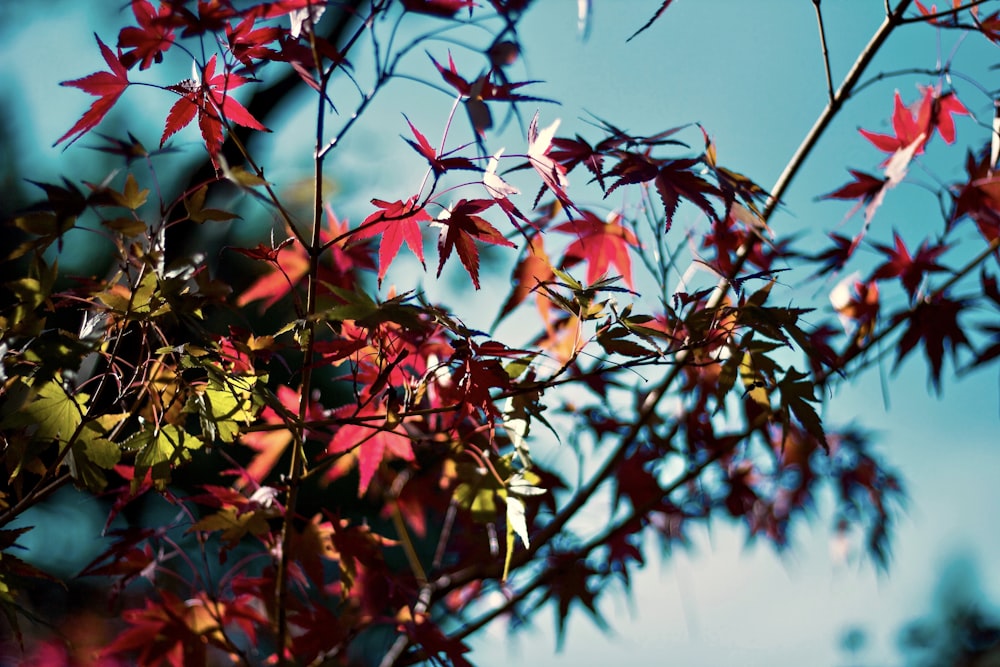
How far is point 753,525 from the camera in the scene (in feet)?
5.55

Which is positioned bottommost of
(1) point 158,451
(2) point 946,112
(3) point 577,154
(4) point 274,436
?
(1) point 158,451

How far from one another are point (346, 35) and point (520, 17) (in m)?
1.28

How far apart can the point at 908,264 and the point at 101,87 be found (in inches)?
35.9

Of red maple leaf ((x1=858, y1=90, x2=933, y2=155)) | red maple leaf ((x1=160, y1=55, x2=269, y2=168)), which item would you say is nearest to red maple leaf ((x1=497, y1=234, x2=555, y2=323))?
red maple leaf ((x1=160, y1=55, x2=269, y2=168))

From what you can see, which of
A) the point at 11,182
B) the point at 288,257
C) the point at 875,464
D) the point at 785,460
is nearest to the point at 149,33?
the point at 288,257

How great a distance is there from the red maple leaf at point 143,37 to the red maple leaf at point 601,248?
0.46 m

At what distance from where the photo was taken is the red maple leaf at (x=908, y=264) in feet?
3.17

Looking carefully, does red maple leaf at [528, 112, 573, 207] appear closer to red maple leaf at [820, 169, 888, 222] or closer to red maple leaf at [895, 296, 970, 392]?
red maple leaf at [820, 169, 888, 222]

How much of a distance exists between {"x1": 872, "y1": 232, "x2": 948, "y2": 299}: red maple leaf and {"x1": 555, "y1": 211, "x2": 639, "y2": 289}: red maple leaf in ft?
1.09

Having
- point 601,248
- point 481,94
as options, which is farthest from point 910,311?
point 481,94

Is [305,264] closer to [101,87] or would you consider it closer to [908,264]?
[101,87]

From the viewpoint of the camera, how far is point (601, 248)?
36.2 inches

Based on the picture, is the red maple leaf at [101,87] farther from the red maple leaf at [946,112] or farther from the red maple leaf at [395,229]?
the red maple leaf at [946,112]

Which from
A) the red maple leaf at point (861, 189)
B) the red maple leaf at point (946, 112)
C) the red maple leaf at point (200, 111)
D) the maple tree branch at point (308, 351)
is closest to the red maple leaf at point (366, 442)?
the maple tree branch at point (308, 351)
